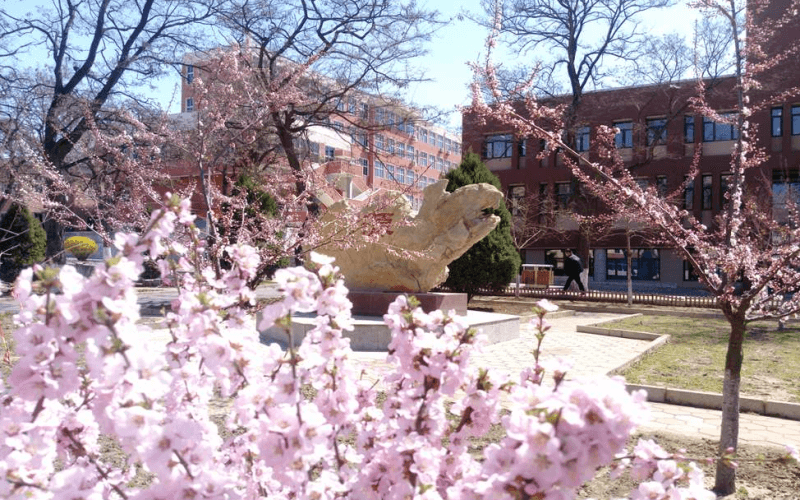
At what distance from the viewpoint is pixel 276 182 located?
11250 millimetres

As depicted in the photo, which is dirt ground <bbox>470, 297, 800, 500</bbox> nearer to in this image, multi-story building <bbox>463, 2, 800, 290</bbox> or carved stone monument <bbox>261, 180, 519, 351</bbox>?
carved stone monument <bbox>261, 180, 519, 351</bbox>

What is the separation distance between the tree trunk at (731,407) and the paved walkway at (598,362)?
1094 mm

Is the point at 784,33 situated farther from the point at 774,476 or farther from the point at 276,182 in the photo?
the point at 774,476

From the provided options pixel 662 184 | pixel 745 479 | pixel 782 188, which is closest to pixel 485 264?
pixel 745 479

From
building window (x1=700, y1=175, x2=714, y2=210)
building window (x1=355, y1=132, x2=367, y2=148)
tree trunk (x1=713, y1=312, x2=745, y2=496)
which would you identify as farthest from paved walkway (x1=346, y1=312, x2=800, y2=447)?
building window (x1=700, y1=175, x2=714, y2=210)

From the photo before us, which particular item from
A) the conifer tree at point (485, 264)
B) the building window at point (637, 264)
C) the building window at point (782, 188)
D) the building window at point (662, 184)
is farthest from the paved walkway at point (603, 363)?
the building window at point (637, 264)

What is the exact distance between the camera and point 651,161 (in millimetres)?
27531

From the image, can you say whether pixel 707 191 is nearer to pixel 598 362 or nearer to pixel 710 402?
pixel 598 362

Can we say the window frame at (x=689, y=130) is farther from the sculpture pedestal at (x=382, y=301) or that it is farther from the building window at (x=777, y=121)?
the sculpture pedestal at (x=382, y=301)

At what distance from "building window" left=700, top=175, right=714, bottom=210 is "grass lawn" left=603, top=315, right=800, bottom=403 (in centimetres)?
1876

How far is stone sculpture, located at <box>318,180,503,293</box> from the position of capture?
12.0 meters

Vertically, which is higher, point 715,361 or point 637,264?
point 637,264

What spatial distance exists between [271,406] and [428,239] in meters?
10.5

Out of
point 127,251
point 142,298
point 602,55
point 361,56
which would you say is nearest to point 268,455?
point 127,251
